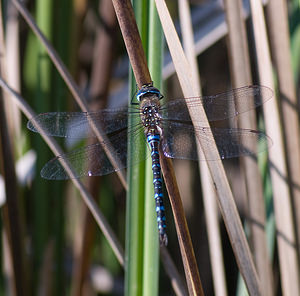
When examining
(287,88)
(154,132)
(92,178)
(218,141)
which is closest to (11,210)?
(92,178)

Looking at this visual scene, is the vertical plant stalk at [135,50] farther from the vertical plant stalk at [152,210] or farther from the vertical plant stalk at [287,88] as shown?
the vertical plant stalk at [287,88]

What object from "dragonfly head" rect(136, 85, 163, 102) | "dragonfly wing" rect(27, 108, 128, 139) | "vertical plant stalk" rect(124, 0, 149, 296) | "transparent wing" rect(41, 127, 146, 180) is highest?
"dragonfly head" rect(136, 85, 163, 102)

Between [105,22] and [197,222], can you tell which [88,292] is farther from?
[105,22]

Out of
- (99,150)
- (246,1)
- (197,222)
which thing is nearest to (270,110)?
(99,150)

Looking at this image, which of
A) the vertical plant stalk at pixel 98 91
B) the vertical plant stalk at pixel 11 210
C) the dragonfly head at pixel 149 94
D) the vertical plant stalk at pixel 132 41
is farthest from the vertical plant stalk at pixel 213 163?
the vertical plant stalk at pixel 98 91

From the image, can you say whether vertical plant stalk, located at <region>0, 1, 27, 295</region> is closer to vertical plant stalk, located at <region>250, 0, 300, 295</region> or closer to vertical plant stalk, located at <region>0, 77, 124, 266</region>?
vertical plant stalk, located at <region>0, 77, 124, 266</region>

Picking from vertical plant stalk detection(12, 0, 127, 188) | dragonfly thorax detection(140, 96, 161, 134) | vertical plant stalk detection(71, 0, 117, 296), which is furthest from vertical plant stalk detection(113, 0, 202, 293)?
vertical plant stalk detection(71, 0, 117, 296)
